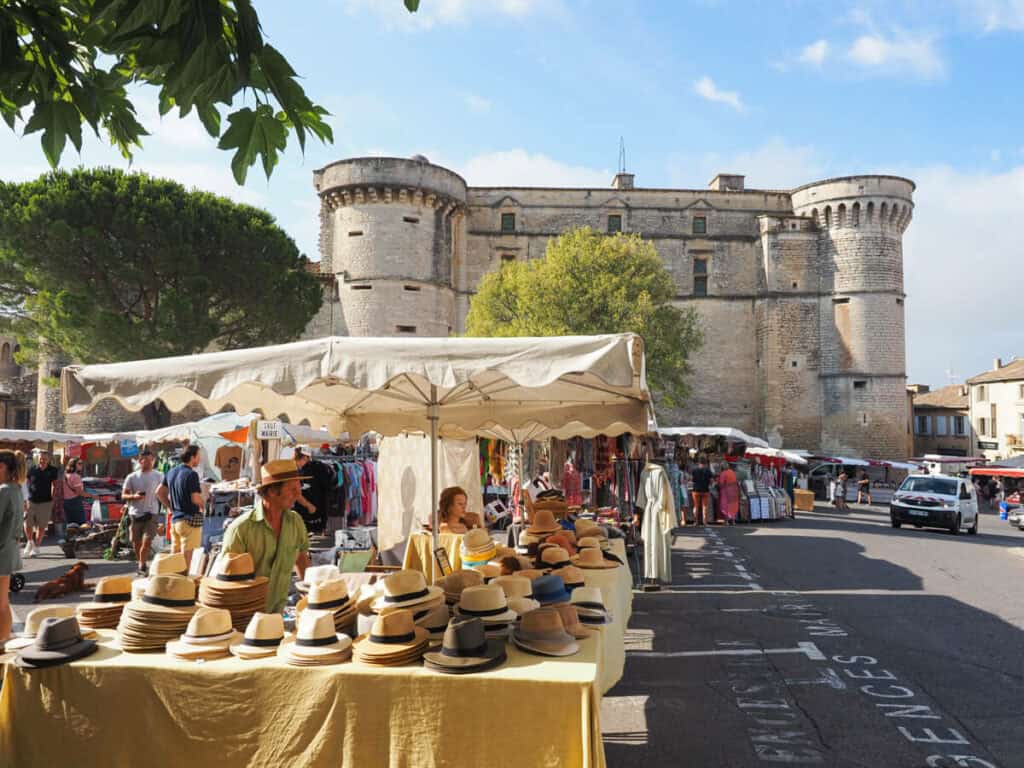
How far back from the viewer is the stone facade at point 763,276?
123ft

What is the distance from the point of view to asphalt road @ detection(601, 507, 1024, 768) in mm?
4273

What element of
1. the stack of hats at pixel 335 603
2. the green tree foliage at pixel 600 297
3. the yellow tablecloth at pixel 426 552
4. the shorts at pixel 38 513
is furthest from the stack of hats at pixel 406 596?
the green tree foliage at pixel 600 297

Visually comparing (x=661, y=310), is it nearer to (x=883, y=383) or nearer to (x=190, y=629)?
(x=883, y=383)

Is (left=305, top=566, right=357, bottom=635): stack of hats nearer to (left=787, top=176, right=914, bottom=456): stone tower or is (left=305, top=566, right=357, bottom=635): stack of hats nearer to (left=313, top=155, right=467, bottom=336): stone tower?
(left=313, top=155, right=467, bottom=336): stone tower

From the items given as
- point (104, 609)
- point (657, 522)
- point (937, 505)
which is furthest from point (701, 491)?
point (104, 609)

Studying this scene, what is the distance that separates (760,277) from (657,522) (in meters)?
33.5

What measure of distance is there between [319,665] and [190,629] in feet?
2.28

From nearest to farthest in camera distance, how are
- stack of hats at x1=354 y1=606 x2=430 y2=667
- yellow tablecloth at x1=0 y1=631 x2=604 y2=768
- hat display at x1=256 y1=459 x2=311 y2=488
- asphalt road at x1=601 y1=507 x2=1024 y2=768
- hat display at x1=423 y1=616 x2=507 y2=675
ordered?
1. yellow tablecloth at x1=0 y1=631 x2=604 y2=768
2. hat display at x1=423 y1=616 x2=507 y2=675
3. stack of hats at x1=354 y1=606 x2=430 y2=667
4. hat display at x1=256 y1=459 x2=311 y2=488
5. asphalt road at x1=601 y1=507 x2=1024 y2=768

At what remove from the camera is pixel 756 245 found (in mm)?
39844

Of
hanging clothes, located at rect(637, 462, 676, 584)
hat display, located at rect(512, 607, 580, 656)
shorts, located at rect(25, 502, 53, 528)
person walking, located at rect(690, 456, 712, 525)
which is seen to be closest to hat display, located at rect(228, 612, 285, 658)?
hat display, located at rect(512, 607, 580, 656)

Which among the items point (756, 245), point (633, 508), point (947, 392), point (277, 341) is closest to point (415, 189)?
point (277, 341)

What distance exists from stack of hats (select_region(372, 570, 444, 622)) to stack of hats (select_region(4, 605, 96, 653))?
4.91 feet

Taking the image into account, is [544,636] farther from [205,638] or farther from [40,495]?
[40,495]

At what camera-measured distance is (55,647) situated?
3.27m
